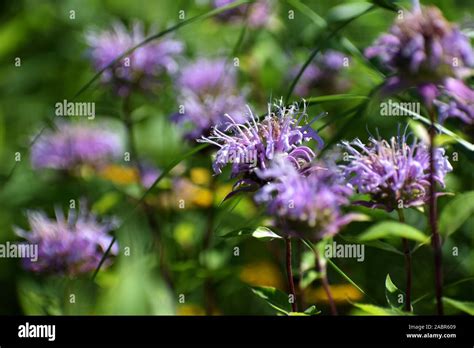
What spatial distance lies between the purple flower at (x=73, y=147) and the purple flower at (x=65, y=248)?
636 mm

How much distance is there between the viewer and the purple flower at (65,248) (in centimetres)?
184

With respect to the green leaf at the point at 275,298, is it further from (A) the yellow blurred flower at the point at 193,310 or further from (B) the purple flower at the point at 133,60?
(B) the purple flower at the point at 133,60

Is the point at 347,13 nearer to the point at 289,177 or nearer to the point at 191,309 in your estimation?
the point at 289,177

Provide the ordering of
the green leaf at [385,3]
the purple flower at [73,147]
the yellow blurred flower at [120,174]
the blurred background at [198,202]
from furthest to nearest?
the purple flower at [73,147], the yellow blurred flower at [120,174], the blurred background at [198,202], the green leaf at [385,3]

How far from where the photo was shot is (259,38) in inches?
105

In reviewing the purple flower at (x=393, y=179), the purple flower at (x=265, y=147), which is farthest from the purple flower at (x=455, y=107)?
the purple flower at (x=265, y=147)

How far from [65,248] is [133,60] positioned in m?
0.68

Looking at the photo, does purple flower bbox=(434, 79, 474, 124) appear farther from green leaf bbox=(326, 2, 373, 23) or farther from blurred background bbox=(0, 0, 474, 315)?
green leaf bbox=(326, 2, 373, 23)

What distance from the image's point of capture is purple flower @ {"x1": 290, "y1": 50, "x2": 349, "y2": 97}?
261 cm

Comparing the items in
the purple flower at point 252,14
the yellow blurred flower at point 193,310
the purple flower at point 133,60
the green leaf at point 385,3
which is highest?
the purple flower at point 252,14

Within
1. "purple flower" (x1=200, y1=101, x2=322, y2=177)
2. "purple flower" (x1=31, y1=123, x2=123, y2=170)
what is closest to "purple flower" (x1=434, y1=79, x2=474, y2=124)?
"purple flower" (x1=200, y1=101, x2=322, y2=177)

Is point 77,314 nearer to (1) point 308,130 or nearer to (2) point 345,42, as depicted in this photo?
(1) point 308,130

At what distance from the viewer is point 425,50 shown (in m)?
1.13

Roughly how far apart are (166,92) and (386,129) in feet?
2.30
